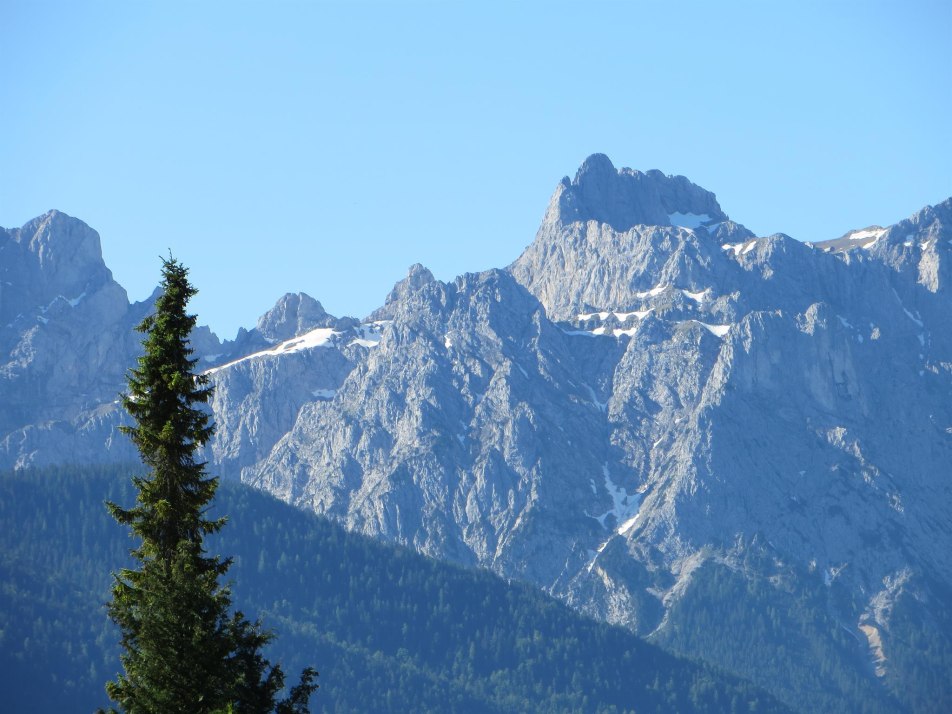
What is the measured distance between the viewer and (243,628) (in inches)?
1886

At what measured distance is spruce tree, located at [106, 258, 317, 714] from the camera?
45.8m

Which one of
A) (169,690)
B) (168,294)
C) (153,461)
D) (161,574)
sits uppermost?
(168,294)

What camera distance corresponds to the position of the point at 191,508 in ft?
166

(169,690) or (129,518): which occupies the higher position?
(129,518)

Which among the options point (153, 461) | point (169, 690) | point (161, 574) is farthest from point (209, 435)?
point (169, 690)

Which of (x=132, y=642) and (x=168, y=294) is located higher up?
(x=168, y=294)

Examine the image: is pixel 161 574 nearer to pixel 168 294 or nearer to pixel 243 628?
pixel 243 628

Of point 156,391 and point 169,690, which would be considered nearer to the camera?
point 169,690

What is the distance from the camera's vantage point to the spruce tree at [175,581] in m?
45.8

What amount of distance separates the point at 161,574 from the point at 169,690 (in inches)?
133

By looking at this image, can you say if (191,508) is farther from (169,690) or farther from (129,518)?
(169,690)

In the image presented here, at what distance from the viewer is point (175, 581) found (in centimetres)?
4653

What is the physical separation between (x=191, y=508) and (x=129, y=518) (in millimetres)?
1921

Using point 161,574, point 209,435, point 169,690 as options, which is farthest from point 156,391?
point 169,690
